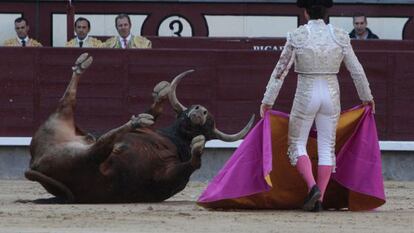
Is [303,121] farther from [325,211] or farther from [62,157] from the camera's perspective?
[62,157]

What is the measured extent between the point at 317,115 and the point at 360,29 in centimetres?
495

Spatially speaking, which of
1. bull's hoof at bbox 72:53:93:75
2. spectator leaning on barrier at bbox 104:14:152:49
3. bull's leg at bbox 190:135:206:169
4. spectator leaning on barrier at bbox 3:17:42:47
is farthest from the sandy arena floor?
spectator leaning on barrier at bbox 3:17:42:47

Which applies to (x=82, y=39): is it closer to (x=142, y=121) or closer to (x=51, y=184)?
(x=51, y=184)

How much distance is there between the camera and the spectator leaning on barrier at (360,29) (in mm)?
13625

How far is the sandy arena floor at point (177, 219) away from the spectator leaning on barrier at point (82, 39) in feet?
12.2

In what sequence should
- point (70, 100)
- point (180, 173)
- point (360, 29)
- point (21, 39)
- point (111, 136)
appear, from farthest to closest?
1. point (360, 29)
2. point (21, 39)
3. point (70, 100)
4. point (180, 173)
5. point (111, 136)

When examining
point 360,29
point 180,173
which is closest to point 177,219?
point 180,173

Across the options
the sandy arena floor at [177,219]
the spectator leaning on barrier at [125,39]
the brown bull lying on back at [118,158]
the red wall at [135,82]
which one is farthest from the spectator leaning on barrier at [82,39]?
the sandy arena floor at [177,219]

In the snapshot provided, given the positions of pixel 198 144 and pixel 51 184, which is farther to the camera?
pixel 51 184

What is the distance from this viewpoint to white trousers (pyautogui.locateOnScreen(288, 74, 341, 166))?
8.84 m

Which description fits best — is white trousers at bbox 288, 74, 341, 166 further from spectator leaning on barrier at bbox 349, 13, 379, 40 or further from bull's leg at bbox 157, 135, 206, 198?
spectator leaning on barrier at bbox 349, 13, 379, 40

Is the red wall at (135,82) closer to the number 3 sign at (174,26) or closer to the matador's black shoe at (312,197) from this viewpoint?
the number 3 sign at (174,26)

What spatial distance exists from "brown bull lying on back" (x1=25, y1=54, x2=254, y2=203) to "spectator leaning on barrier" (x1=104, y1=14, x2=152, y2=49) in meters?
3.32

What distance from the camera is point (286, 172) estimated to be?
9.22 m
